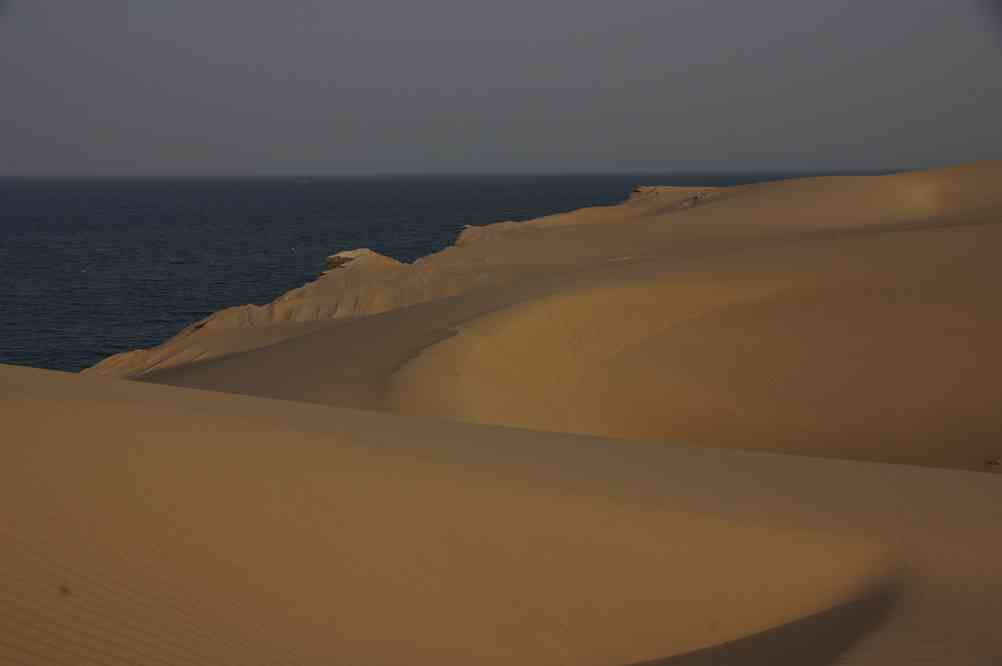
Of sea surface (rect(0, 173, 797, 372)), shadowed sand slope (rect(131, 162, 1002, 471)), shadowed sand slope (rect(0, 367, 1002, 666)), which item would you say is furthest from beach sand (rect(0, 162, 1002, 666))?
sea surface (rect(0, 173, 797, 372))

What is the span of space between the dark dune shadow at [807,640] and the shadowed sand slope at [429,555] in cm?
2

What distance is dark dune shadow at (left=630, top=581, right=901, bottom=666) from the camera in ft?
16.7

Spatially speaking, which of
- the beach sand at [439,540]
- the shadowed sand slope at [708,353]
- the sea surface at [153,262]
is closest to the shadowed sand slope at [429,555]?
the beach sand at [439,540]

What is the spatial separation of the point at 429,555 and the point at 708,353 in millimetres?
11379

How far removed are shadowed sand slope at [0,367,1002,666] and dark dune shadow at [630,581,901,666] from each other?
2 cm

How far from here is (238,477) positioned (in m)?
6.45

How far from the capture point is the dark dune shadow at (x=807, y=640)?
508 cm

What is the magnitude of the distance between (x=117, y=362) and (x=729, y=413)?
1293 centimetres

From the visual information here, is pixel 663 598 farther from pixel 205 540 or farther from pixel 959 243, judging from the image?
pixel 959 243

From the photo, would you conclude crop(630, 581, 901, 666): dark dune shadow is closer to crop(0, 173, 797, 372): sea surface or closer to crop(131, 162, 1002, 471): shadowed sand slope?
crop(131, 162, 1002, 471): shadowed sand slope

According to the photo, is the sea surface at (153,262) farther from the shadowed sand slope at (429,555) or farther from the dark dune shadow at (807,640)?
the dark dune shadow at (807,640)

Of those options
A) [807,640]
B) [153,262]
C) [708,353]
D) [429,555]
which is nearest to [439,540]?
[429,555]

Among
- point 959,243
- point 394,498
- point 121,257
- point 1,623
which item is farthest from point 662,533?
point 121,257

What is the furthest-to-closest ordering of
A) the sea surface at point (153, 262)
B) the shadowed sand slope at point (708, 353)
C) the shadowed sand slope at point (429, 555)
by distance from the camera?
the sea surface at point (153, 262) < the shadowed sand slope at point (708, 353) < the shadowed sand slope at point (429, 555)
